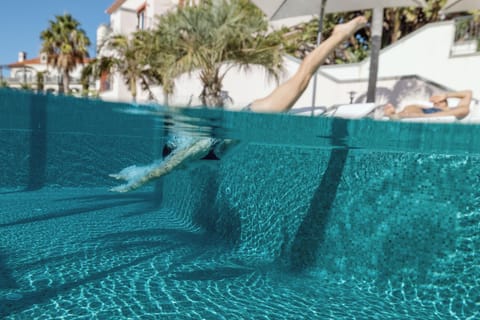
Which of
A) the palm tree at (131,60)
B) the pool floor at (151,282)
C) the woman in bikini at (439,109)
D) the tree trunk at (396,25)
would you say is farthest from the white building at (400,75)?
the tree trunk at (396,25)

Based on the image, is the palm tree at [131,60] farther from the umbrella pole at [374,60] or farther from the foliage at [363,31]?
the umbrella pole at [374,60]

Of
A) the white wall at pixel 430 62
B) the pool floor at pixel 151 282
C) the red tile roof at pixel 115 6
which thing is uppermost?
the red tile roof at pixel 115 6

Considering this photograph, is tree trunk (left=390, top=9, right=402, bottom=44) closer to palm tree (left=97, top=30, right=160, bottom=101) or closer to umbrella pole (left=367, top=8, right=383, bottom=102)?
umbrella pole (left=367, top=8, right=383, bottom=102)

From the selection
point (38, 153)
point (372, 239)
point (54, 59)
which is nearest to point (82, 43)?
point (54, 59)

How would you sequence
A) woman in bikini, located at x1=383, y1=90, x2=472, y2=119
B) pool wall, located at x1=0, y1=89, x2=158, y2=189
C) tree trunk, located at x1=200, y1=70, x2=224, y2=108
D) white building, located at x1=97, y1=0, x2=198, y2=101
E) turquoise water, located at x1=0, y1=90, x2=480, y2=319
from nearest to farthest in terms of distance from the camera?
turquoise water, located at x1=0, y1=90, x2=480, y2=319 < woman in bikini, located at x1=383, y1=90, x2=472, y2=119 < pool wall, located at x1=0, y1=89, x2=158, y2=189 < tree trunk, located at x1=200, y1=70, x2=224, y2=108 < white building, located at x1=97, y1=0, x2=198, y2=101

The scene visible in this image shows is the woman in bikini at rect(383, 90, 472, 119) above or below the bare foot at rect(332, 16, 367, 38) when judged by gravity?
below

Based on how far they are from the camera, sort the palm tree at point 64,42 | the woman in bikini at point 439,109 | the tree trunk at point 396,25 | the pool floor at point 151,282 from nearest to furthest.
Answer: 1. the pool floor at point 151,282
2. the woman in bikini at point 439,109
3. the tree trunk at point 396,25
4. the palm tree at point 64,42

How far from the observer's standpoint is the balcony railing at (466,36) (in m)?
11.4

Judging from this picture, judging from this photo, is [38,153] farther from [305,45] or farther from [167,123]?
[305,45]

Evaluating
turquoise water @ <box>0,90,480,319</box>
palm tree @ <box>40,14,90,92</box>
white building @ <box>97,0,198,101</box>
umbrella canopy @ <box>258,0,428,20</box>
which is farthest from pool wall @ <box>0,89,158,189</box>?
palm tree @ <box>40,14,90,92</box>

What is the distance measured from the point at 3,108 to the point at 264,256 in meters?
5.72

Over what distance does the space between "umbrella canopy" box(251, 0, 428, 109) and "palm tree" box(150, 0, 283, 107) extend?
1.10 metres

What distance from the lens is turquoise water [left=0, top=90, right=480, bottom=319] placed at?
5.57 metres

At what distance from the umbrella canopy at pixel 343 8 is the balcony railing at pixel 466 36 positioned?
2554mm
